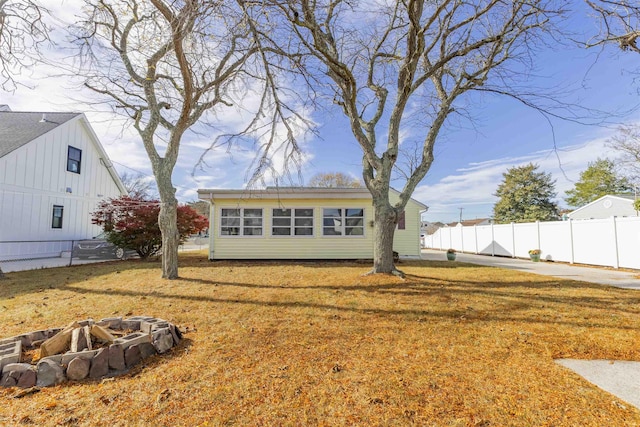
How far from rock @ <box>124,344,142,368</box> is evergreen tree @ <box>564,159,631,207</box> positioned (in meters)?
38.5

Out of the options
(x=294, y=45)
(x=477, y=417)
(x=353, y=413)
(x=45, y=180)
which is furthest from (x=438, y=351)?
(x=45, y=180)

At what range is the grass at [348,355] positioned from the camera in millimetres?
2076

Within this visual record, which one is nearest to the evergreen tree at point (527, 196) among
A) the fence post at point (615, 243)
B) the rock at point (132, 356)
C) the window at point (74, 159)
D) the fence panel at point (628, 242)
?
the fence post at point (615, 243)

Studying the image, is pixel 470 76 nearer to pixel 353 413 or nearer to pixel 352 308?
pixel 352 308

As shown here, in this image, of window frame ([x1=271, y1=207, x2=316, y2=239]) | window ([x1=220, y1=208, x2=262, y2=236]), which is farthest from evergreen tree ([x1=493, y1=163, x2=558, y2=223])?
window ([x1=220, y1=208, x2=262, y2=236])

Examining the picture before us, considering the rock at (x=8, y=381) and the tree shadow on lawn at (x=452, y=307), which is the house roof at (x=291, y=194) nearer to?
the tree shadow on lawn at (x=452, y=307)

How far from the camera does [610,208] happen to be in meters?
22.8

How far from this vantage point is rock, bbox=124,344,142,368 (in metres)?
2.79

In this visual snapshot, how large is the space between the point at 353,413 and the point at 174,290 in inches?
209

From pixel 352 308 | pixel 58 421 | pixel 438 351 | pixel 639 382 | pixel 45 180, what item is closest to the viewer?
pixel 58 421

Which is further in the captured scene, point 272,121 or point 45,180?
point 45,180

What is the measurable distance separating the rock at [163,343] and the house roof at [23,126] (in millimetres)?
13554

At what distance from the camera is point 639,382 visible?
255cm

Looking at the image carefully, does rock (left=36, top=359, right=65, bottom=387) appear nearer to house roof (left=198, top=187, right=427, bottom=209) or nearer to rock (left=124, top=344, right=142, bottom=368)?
rock (left=124, top=344, right=142, bottom=368)
